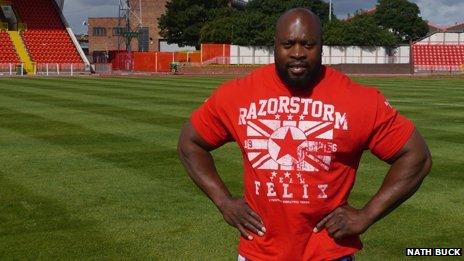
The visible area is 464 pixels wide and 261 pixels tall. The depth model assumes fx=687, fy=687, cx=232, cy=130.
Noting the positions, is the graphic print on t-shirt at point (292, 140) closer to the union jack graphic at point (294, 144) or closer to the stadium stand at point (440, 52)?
the union jack graphic at point (294, 144)

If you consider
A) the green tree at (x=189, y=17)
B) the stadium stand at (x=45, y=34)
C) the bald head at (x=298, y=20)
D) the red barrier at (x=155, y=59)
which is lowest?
the bald head at (x=298, y=20)

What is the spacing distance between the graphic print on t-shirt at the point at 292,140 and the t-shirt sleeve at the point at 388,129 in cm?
16

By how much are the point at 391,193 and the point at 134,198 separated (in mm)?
5565

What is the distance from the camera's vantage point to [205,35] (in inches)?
3223

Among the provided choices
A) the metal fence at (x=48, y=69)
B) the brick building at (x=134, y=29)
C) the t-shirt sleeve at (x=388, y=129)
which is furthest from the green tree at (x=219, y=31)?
the t-shirt sleeve at (x=388, y=129)

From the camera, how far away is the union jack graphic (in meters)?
3.17

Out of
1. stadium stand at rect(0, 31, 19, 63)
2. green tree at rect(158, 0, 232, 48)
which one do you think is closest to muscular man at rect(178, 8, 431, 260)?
stadium stand at rect(0, 31, 19, 63)

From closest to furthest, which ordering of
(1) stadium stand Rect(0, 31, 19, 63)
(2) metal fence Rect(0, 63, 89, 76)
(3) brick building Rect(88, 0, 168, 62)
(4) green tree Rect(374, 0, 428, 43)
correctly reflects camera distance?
(2) metal fence Rect(0, 63, 89, 76) → (1) stadium stand Rect(0, 31, 19, 63) → (3) brick building Rect(88, 0, 168, 62) → (4) green tree Rect(374, 0, 428, 43)

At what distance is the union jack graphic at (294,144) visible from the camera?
3.17 m

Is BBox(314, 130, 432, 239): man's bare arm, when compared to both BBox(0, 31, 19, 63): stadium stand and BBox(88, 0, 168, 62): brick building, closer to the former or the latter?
BBox(0, 31, 19, 63): stadium stand

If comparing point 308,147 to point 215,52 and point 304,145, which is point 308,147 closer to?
point 304,145

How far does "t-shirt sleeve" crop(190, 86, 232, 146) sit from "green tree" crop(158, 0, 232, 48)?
86666 mm

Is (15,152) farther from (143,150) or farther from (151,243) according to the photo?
(151,243)

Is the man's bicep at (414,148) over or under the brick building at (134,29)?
under
